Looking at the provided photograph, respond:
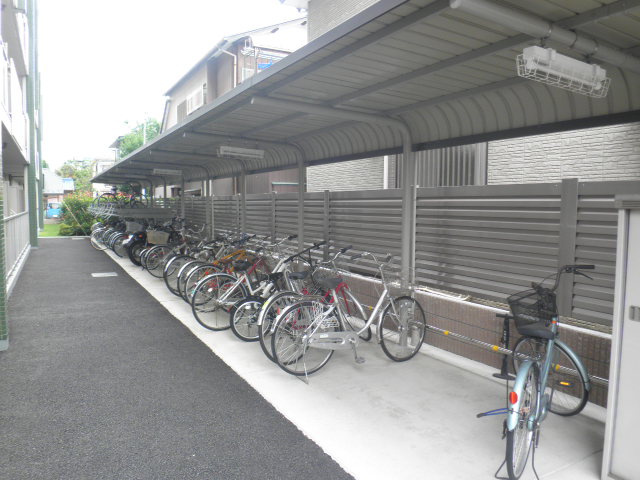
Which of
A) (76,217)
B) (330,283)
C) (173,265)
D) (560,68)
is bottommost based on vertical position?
(173,265)

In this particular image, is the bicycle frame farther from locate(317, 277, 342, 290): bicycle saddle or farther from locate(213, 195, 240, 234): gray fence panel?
locate(213, 195, 240, 234): gray fence panel

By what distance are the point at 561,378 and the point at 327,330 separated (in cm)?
182

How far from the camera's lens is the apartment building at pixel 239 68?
49.6 ft

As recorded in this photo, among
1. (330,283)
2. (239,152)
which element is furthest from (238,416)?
(239,152)

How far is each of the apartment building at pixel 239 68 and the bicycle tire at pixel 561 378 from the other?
428 inches

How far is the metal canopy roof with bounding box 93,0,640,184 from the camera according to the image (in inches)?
101

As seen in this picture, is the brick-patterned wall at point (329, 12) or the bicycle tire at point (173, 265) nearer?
the bicycle tire at point (173, 265)

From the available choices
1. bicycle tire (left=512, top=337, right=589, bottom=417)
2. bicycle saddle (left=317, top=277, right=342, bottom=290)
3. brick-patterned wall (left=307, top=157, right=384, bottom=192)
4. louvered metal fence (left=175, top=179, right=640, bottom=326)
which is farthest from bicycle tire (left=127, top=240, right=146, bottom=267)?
bicycle tire (left=512, top=337, right=589, bottom=417)

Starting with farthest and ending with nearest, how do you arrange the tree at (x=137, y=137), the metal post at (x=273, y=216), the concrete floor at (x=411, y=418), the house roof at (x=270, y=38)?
1. the tree at (x=137, y=137)
2. the house roof at (x=270, y=38)
3. the metal post at (x=273, y=216)
4. the concrete floor at (x=411, y=418)

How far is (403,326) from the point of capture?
443cm

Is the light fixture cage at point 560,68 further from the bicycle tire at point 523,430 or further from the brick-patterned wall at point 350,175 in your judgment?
the brick-patterned wall at point 350,175

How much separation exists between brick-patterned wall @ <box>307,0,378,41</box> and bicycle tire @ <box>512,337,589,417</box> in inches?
303

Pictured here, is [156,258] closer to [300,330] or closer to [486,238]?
[300,330]

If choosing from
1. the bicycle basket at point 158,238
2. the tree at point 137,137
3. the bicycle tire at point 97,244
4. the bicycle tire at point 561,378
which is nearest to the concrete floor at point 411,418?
the bicycle tire at point 561,378
